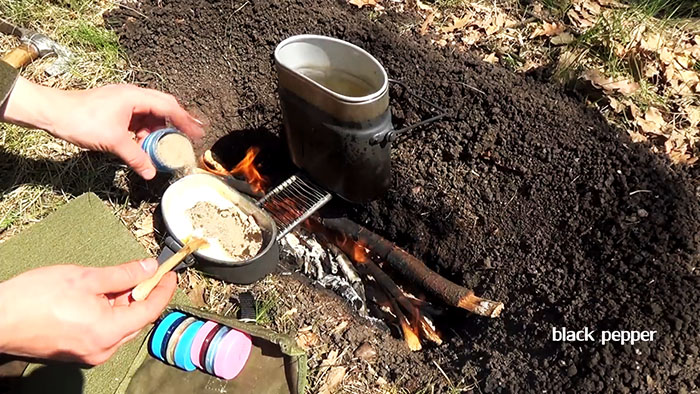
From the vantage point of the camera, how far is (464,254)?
2631 mm

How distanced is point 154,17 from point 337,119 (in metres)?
1.72

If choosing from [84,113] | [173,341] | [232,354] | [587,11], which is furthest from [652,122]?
[84,113]

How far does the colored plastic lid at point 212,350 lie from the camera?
234cm

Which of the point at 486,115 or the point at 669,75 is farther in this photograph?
the point at 669,75

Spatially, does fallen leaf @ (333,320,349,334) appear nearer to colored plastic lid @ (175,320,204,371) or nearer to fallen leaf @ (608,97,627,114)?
colored plastic lid @ (175,320,204,371)

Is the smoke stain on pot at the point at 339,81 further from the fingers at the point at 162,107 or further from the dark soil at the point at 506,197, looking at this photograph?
the fingers at the point at 162,107

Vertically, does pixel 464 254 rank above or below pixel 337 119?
below

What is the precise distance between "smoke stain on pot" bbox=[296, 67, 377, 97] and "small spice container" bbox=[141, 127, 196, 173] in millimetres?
696

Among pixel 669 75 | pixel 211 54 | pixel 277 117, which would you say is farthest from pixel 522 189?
pixel 211 54

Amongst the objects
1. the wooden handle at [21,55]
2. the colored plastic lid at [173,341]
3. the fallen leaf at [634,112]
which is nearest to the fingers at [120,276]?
the colored plastic lid at [173,341]

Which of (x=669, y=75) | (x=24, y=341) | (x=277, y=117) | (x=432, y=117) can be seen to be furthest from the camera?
(x=277, y=117)

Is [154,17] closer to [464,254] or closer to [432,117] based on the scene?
[432,117]

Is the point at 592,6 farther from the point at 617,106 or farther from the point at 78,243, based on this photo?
the point at 78,243

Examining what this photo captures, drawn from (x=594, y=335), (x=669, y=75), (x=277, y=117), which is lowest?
(x=277, y=117)
